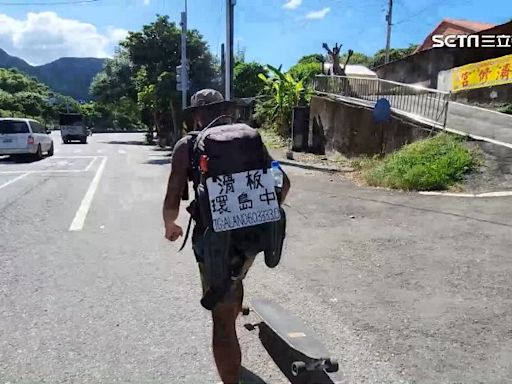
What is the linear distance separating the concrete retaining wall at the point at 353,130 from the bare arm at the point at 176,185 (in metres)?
10.7

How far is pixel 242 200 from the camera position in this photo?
8.79 ft

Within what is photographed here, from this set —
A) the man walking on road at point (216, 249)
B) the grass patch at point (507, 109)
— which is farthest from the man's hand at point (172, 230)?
the grass patch at point (507, 109)

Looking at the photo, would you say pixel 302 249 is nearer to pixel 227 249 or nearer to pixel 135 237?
pixel 135 237

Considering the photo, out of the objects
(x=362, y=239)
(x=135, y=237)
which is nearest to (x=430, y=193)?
(x=362, y=239)

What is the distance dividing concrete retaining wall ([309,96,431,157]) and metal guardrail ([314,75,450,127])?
56 cm

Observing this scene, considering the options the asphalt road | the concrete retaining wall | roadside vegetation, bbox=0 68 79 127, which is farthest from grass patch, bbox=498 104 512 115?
roadside vegetation, bbox=0 68 79 127

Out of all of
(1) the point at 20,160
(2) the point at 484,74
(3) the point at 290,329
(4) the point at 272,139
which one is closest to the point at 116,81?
(1) the point at 20,160

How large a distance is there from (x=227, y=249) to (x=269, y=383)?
988mm

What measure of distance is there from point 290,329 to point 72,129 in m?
41.5

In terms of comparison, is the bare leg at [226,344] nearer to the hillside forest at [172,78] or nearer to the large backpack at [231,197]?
the large backpack at [231,197]

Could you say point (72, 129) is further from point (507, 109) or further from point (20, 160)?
point (507, 109)

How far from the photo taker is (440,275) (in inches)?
200

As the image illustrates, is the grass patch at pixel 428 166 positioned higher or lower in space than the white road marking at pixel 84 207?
higher

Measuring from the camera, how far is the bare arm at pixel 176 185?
2771mm
